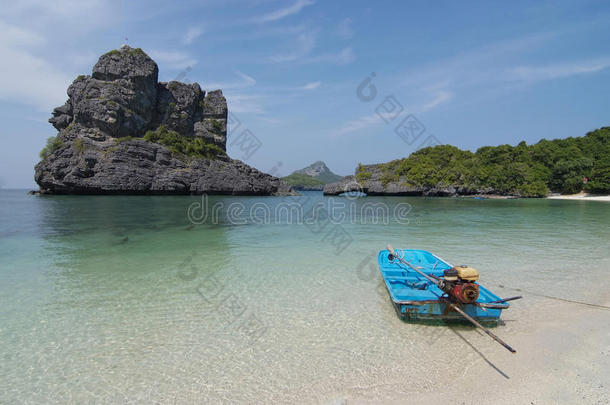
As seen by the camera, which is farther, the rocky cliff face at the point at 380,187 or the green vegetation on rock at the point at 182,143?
the rocky cliff face at the point at 380,187

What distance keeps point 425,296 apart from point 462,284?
154cm

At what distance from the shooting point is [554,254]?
14.1m

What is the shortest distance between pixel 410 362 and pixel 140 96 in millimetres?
100198

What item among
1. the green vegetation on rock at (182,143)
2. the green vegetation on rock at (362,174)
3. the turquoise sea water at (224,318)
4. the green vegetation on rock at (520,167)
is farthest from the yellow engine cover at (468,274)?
the green vegetation on rock at (362,174)

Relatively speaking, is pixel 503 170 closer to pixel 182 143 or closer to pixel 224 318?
pixel 182 143

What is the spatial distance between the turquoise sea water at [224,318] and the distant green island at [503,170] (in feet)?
295

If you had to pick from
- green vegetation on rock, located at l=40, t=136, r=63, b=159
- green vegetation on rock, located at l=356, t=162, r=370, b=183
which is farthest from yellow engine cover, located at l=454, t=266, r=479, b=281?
green vegetation on rock, located at l=356, t=162, r=370, b=183

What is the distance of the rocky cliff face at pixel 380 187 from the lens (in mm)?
98312

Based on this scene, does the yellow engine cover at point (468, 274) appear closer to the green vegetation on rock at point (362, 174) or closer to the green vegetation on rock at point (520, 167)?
the green vegetation on rock at point (520, 167)

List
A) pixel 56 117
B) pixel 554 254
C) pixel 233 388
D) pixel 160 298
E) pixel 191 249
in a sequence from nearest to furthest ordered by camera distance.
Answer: pixel 233 388 → pixel 160 298 → pixel 554 254 → pixel 191 249 → pixel 56 117

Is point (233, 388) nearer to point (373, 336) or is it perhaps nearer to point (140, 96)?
point (373, 336)

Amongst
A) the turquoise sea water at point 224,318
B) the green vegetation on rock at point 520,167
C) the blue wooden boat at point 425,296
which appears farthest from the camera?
the green vegetation on rock at point 520,167

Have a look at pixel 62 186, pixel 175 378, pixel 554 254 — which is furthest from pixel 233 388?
pixel 62 186

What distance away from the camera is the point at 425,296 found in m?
7.75
